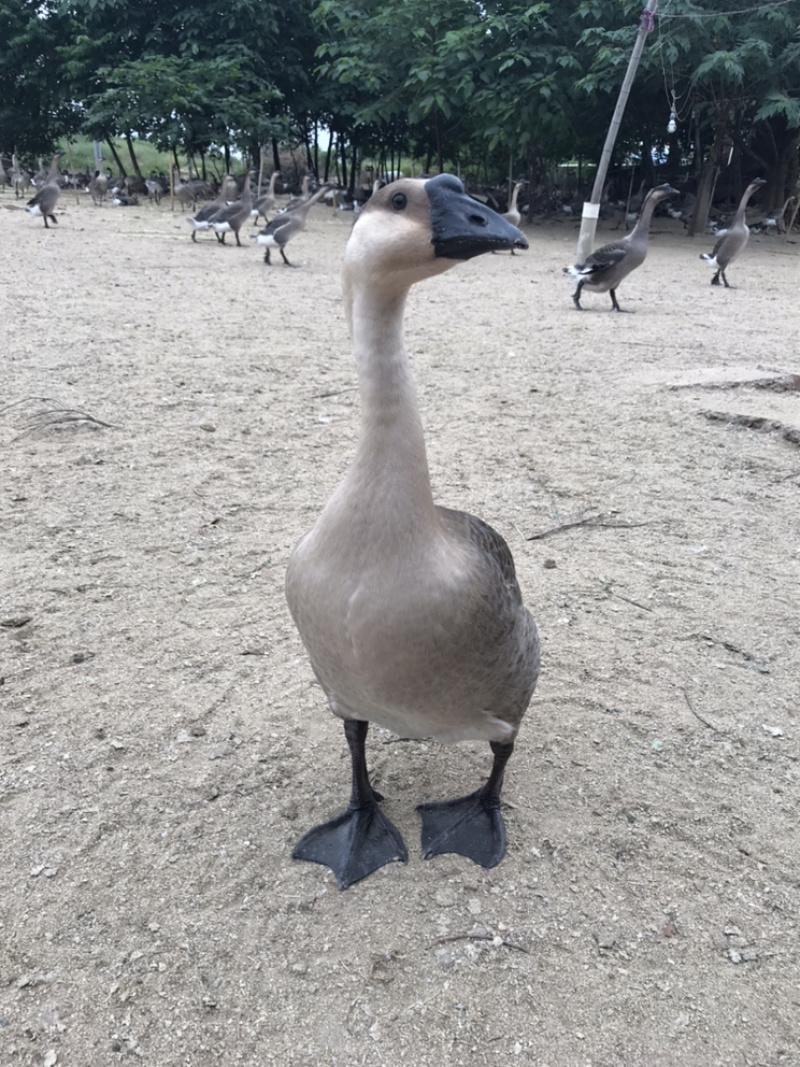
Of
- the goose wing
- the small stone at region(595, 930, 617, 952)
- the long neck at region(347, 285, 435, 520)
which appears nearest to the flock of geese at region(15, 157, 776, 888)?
the long neck at region(347, 285, 435, 520)

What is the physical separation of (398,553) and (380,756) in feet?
4.25

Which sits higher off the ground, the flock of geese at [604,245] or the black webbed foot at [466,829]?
the flock of geese at [604,245]

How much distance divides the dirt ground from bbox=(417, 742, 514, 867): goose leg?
55mm

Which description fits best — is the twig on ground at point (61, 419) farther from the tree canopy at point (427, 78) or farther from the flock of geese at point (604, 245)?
the tree canopy at point (427, 78)

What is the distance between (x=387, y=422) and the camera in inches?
77.2

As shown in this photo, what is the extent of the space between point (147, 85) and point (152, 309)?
65.2ft

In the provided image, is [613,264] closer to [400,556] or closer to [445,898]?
[400,556]

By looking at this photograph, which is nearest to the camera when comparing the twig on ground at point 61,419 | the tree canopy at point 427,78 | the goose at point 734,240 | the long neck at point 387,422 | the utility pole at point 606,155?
the long neck at point 387,422

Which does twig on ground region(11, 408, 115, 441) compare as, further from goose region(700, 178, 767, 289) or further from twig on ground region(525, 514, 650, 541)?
goose region(700, 178, 767, 289)

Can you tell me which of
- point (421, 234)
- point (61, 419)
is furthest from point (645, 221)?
point (421, 234)

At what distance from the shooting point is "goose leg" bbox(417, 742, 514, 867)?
2.40 m

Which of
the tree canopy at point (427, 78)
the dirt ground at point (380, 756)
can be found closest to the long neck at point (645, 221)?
the tree canopy at point (427, 78)

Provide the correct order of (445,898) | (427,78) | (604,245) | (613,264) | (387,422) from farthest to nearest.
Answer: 1. (427,78)
2. (604,245)
3. (613,264)
4. (445,898)
5. (387,422)

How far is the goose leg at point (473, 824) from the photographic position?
2.40 metres
